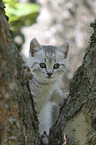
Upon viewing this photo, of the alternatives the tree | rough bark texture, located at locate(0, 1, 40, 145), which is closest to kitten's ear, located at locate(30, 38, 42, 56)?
the tree

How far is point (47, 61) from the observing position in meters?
2.78

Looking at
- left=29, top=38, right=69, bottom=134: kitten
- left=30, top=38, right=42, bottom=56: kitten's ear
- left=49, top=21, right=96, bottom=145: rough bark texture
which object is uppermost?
left=30, top=38, right=42, bottom=56: kitten's ear

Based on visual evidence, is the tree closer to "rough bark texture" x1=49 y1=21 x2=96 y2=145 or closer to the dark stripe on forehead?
"rough bark texture" x1=49 y1=21 x2=96 y2=145

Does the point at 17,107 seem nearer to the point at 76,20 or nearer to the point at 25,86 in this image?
the point at 25,86

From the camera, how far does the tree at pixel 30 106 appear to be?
1.20 metres

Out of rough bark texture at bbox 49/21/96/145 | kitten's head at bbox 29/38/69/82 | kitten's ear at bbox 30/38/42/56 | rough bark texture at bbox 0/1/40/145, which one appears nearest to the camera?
rough bark texture at bbox 0/1/40/145

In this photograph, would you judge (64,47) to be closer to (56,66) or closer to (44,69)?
(56,66)

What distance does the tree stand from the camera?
3.94 ft

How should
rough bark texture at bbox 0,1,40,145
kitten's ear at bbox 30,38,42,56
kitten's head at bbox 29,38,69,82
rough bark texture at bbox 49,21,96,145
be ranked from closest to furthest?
1. rough bark texture at bbox 0,1,40,145
2. rough bark texture at bbox 49,21,96,145
3. kitten's head at bbox 29,38,69,82
4. kitten's ear at bbox 30,38,42,56

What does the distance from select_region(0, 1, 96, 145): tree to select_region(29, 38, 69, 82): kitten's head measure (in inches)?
42.5

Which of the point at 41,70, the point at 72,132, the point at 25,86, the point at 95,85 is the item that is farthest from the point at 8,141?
the point at 41,70

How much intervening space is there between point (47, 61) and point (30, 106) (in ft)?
4.73

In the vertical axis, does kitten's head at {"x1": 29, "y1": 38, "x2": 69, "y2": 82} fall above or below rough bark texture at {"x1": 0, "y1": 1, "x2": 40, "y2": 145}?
above

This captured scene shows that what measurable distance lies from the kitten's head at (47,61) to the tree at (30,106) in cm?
108
